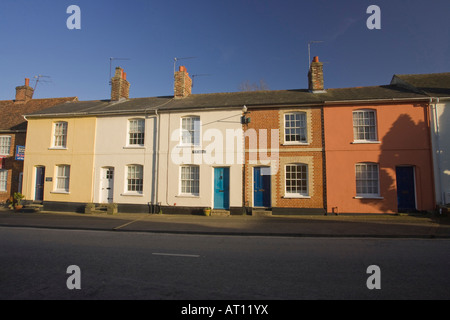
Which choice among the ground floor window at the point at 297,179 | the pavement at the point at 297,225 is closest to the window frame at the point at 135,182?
the pavement at the point at 297,225

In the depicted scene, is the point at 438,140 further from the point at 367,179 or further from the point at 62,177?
the point at 62,177

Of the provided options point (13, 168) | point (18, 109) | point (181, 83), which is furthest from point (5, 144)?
point (181, 83)

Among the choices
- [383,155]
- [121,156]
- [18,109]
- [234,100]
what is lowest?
[383,155]

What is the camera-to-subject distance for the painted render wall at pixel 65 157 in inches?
640

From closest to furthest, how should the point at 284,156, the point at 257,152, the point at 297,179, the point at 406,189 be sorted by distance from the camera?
the point at 406,189
the point at 297,179
the point at 284,156
the point at 257,152

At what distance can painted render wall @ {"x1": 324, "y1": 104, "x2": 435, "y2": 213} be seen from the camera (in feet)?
43.0

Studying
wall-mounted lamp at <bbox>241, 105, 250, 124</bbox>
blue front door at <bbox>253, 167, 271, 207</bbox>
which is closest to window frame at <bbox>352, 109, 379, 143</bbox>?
blue front door at <bbox>253, 167, 271, 207</bbox>

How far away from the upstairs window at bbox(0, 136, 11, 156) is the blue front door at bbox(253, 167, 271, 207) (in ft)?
63.1

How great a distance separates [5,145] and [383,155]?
26518 mm

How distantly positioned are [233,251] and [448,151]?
44.5ft

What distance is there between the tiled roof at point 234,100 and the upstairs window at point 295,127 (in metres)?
0.76

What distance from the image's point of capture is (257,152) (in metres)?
14.6

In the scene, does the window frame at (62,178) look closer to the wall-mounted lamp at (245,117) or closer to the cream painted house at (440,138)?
the wall-mounted lamp at (245,117)

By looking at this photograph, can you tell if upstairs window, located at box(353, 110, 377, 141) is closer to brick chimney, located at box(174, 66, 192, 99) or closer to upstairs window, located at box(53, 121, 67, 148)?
brick chimney, located at box(174, 66, 192, 99)
